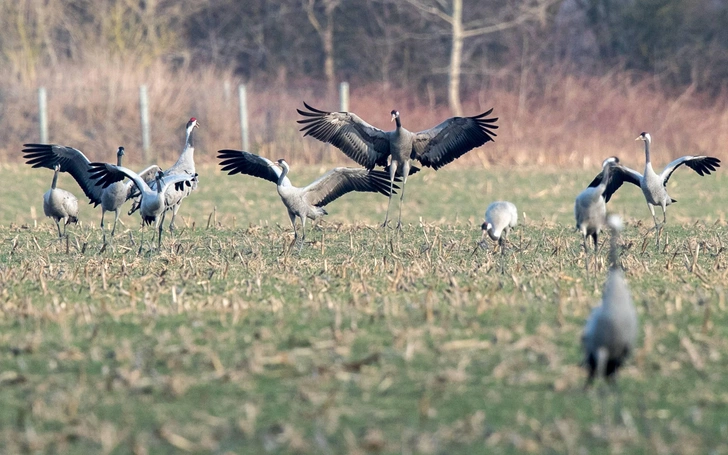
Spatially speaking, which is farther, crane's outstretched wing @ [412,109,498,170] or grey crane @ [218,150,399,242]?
crane's outstretched wing @ [412,109,498,170]

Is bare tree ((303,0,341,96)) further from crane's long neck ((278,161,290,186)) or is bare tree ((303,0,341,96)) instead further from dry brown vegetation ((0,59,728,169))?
crane's long neck ((278,161,290,186))

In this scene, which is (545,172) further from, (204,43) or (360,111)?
(204,43)

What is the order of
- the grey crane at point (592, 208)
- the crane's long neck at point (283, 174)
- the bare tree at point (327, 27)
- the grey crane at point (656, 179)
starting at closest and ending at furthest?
the grey crane at point (592, 208)
the grey crane at point (656, 179)
the crane's long neck at point (283, 174)
the bare tree at point (327, 27)

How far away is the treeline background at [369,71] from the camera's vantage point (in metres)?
21.8

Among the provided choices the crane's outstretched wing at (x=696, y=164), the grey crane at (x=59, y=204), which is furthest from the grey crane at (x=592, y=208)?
the grey crane at (x=59, y=204)

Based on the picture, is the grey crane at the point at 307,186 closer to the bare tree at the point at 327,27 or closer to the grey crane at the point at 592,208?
the grey crane at the point at 592,208

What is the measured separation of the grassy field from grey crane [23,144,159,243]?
1679 mm

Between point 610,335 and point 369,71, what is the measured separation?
2827cm

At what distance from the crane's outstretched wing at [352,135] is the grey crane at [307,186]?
57 centimetres

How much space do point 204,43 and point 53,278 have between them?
85.6ft

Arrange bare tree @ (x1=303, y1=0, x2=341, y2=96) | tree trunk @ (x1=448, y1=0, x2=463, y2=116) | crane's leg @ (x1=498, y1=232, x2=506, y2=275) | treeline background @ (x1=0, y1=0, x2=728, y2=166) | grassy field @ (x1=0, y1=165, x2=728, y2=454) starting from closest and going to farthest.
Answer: grassy field @ (x1=0, y1=165, x2=728, y2=454) < crane's leg @ (x1=498, y1=232, x2=506, y2=275) < treeline background @ (x1=0, y1=0, x2=728, y2=166) < tree trunk @ (x1=448, y1=0, x2=463, y2=116) < bare tree @ (x1=303, y1=0, x2=341, y2=96)

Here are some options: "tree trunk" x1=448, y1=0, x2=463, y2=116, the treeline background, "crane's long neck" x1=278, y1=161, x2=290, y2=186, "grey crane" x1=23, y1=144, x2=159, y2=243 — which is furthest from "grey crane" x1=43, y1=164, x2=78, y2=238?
"tree trunk" x1=448, y1=0, x2=463, y2=116

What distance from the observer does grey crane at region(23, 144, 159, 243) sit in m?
10.8

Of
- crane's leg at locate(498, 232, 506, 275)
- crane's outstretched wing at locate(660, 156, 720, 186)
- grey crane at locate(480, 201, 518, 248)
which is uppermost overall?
crane's outstretched wing at locate(660, 156, 720, 186)
